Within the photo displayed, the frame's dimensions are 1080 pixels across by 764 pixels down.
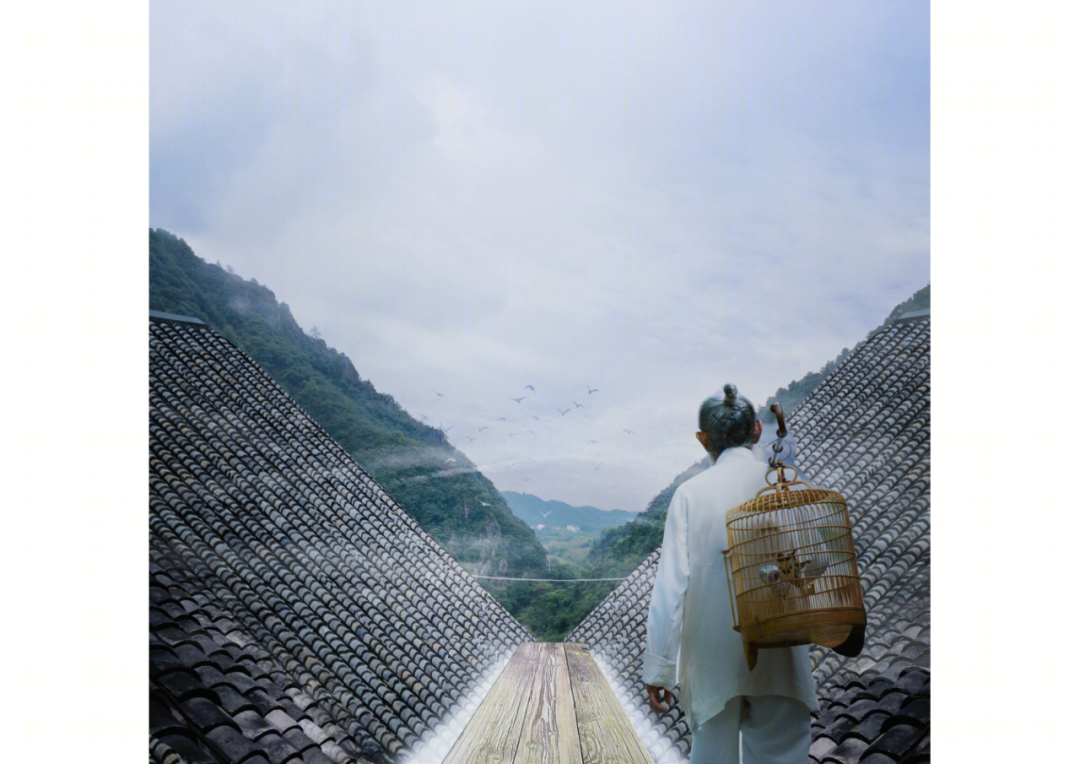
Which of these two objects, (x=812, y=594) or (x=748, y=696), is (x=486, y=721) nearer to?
(x=748, y=696)

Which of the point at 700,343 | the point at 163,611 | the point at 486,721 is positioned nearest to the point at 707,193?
the point at 700,343

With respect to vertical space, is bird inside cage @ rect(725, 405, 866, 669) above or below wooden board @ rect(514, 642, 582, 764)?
above

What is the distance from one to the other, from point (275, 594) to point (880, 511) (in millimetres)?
2405

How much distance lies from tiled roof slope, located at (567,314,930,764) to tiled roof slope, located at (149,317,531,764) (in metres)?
→ 0.95

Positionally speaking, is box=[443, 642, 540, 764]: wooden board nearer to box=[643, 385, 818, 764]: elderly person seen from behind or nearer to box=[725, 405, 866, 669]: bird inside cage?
box=[643, 385, 818, 764]: elderly person seen from behind

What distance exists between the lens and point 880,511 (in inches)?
121

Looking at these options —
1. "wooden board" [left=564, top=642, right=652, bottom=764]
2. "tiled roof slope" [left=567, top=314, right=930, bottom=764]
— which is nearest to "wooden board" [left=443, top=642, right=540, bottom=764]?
"wooden board" [left=564, top=642, right=652, bottom=764]

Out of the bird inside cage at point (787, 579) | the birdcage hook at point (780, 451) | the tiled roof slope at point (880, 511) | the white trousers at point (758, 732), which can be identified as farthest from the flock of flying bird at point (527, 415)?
the white trousers at point (758, 732)

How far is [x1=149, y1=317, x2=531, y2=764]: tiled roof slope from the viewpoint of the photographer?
253cm

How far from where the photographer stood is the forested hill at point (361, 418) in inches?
118

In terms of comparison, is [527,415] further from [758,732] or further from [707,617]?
[758,732]
